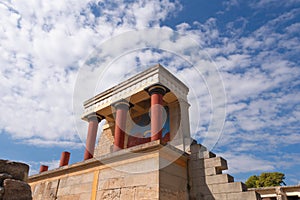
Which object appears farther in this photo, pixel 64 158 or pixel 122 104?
pixel 64 158

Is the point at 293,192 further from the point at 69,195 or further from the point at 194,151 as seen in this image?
the point at 69,195

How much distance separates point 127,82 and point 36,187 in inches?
254

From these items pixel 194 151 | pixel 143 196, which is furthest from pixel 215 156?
pixel 143 196

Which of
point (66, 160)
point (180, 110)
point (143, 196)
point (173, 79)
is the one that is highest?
point (173, 79)

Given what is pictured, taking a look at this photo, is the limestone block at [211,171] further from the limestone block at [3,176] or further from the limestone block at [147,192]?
the limestone block at [3,176]

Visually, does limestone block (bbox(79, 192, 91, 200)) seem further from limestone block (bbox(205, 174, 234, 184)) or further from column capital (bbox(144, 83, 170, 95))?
column capital (bbox(144, 83, 170, 95))

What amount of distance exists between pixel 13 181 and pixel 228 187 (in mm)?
5268

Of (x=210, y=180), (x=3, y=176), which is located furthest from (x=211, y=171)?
(x=3, y=176)

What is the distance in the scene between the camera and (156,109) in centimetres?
999

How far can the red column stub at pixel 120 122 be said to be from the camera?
10.6 metres

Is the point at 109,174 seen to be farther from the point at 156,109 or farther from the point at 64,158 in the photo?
the point at 64,158

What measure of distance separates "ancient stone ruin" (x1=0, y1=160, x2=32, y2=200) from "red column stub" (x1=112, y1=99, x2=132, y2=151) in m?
6.94

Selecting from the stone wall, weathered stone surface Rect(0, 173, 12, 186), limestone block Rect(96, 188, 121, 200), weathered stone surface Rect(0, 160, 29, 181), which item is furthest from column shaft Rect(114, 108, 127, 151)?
weathered stone surface Rect(0, 173, 12, 186)

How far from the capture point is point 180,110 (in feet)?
39.1
